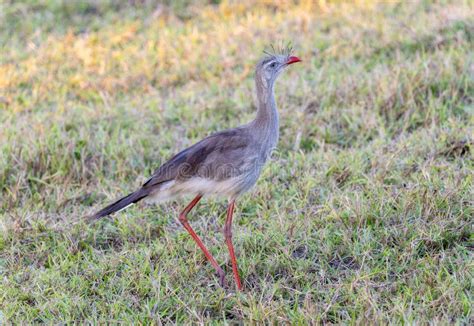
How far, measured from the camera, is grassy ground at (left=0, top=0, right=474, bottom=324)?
12.6 feet

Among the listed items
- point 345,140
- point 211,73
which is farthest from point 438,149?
point 211,73

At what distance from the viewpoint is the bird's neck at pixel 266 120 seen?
4.16m

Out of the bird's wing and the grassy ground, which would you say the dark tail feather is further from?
the grassy ground

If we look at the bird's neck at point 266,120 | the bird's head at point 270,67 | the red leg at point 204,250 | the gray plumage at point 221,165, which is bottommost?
the red leg at point 204,250

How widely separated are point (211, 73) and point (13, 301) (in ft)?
11.4

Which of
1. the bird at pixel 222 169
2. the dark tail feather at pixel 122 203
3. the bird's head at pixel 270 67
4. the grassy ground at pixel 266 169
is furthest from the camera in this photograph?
the bird's head at pixel 270 67

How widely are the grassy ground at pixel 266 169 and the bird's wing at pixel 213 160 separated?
1.57 feet

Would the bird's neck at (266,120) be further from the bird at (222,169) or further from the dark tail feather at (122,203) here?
the dark tail feather at (122,203)

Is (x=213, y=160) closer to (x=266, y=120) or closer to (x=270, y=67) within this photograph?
(x=266, y=120)

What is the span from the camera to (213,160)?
408 cm

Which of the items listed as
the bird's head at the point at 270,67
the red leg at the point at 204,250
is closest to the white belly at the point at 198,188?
the red leg at the point at 204,250

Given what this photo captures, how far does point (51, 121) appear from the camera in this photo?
6016 millimetres

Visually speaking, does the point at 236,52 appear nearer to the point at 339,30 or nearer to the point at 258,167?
the point at 339,30

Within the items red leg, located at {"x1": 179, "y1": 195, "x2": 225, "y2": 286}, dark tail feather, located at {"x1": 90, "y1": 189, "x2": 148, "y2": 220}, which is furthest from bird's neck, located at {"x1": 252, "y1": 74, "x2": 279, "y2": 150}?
dark tail feather, located at {"x1": 90, "y1": 189, "x2": 148, "y2": 220}
